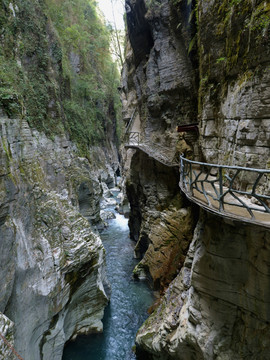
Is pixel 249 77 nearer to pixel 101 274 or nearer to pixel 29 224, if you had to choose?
pixel 29 224


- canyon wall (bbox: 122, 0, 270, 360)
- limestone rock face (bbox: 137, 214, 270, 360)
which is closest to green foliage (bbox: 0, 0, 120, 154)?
canyon wall (bbox: 122, 0, 270, 360)

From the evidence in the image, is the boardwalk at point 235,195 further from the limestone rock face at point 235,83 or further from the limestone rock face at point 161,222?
the limestone rock face at point 161,222

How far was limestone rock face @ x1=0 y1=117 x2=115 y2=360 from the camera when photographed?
5.77 metres

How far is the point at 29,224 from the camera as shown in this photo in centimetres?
681

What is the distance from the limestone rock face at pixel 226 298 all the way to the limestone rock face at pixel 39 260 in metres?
3.92

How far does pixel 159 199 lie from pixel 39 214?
7035 millimetres

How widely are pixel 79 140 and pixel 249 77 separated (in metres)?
15.4

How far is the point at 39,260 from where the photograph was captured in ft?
21.7

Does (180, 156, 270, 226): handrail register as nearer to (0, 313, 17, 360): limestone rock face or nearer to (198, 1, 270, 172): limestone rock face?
(198, 1, 270, 172): limestone rock face

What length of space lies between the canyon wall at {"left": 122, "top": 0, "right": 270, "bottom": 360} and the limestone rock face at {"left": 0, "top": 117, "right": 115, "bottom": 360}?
3.04 m

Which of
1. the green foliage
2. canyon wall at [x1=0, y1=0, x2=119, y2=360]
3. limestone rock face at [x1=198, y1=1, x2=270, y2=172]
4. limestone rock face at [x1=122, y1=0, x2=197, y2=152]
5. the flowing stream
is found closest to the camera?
limestone rock face at [x1=198, y1=1, x2=270, y2=172]

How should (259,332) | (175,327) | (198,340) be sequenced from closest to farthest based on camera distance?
(259,332) < (198,340) < (175,327)

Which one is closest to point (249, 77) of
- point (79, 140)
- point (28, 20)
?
point (28, 20)

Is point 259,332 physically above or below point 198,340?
above
